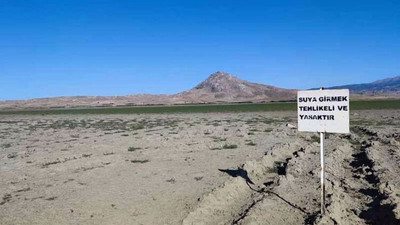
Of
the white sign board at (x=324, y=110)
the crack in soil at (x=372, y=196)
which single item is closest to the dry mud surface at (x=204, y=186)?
the crack in soil at (x=372, y=196)

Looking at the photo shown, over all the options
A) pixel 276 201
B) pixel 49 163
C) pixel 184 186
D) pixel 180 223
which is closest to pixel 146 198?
pixel 184 186

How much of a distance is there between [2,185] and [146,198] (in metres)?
5.23

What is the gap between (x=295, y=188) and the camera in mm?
10453

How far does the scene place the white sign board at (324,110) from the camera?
24.5ft

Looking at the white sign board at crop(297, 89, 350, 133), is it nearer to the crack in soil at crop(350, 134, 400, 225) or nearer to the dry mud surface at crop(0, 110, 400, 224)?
the dry mud surface at crop(0, 110, 400, 224)

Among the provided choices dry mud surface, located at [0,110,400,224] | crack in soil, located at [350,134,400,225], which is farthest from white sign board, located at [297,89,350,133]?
crack in soil, located at [350,134,400,225]

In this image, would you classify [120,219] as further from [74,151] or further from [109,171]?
[74,151]

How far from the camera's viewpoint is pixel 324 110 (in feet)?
25.3

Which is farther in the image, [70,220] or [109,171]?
[109,171]

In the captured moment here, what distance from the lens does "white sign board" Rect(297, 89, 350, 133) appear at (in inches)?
293

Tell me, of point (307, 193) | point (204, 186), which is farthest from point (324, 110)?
point (204, 186)

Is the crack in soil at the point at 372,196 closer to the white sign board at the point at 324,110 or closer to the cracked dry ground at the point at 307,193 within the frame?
the cracked dry ground at the point at 307,193

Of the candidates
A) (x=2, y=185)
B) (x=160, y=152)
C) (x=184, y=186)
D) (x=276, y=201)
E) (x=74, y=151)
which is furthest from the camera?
(x=74, y=151)

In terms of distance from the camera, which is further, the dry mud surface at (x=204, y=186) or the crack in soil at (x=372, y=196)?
the dry mud surface at (x=204, y=186)
